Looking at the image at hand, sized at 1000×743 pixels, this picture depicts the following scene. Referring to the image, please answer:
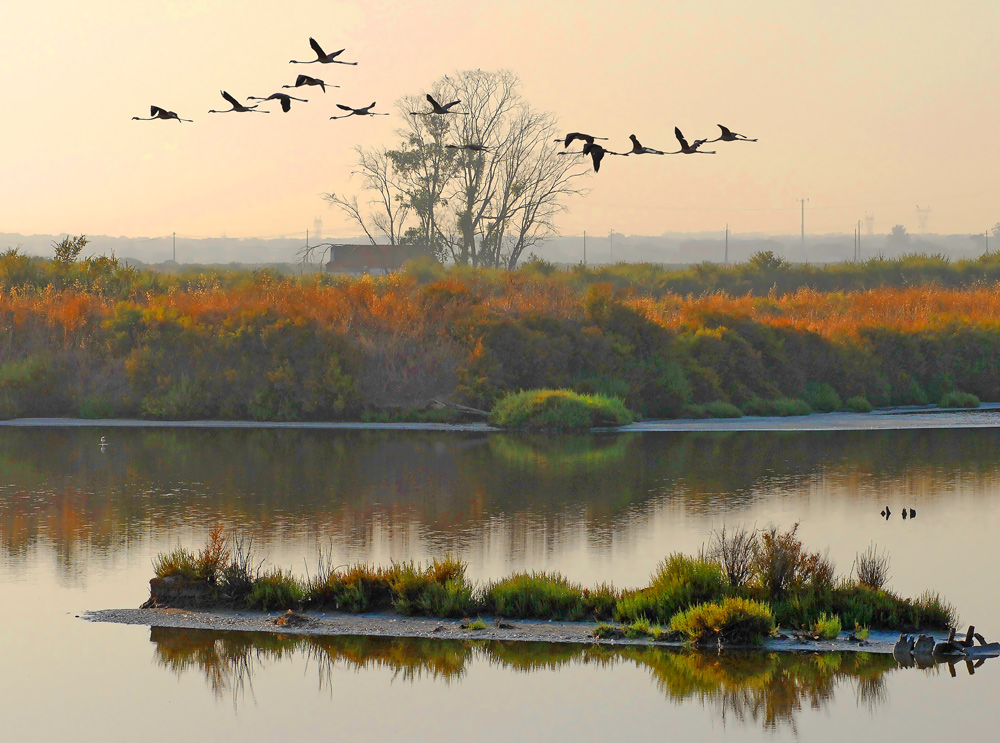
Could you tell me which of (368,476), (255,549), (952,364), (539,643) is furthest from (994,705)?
(952,364)

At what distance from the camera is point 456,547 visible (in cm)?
1433

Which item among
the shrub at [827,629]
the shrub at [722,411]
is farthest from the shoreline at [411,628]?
the shrub at [722,411]

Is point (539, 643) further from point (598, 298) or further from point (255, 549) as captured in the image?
point (598, 298)

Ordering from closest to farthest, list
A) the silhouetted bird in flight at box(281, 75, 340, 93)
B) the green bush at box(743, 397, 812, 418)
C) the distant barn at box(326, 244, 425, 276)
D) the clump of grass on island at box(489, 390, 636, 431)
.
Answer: the silhouetted bird in flight at box(281, 75, 340, 93) → the clump of grass on island at box(489, 390, 636, 431) → the green bush at box(743, 397, 812, 418) → the distant barn at box(326, 244, 425, 276)

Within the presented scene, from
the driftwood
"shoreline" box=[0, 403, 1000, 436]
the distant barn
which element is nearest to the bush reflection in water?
"shoreline" box=[0, 403, 1000, 436]

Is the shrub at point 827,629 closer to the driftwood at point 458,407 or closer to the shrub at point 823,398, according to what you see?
the driftwood at point 458,407

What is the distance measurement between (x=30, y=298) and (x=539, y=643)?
27.5 metres

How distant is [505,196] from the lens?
6162cm

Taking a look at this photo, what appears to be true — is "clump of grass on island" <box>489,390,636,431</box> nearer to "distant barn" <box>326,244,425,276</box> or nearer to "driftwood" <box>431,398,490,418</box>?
"driftwood" <box>431,398,490,418</box>

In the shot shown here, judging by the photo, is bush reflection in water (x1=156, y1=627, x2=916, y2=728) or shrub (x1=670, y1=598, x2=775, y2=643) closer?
bush reflection in water (x1=156, y1=627, x2=916, y2=728)

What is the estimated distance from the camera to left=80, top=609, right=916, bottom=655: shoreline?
10.3m

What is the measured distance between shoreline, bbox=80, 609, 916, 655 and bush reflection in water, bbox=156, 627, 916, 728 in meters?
0.11

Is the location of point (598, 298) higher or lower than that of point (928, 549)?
higher

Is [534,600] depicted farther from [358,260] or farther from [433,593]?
[358,260]
